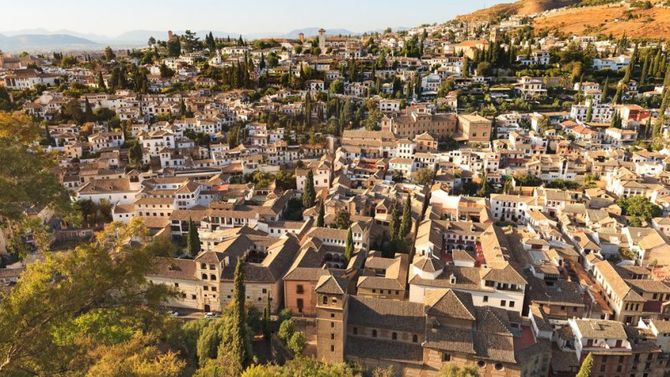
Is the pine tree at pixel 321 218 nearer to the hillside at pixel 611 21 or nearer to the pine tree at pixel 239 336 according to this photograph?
the pine tree at pixel 239 336

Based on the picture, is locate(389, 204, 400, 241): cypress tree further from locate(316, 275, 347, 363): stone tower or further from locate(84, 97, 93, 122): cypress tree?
locate(84, 97, 93, 122): cypress tree

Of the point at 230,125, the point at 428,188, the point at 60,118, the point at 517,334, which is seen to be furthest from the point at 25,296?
the point at 60,118

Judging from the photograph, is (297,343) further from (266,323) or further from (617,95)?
(617,95)

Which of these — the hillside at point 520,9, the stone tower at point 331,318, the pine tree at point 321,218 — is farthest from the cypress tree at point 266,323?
the hillside at point 520,9

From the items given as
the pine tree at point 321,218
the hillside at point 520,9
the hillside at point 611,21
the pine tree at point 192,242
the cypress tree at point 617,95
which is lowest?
the pine tree at point 192,242

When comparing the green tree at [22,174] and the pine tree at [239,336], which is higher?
the green tree at [22,174]

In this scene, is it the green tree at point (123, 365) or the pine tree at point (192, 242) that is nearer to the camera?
the green tree at point (123, 365)

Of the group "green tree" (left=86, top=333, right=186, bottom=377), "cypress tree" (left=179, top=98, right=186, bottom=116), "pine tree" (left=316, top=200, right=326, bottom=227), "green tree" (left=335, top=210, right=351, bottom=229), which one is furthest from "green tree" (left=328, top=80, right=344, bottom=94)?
"green tree" (left=86, top=333, right=186, bottom=377)
